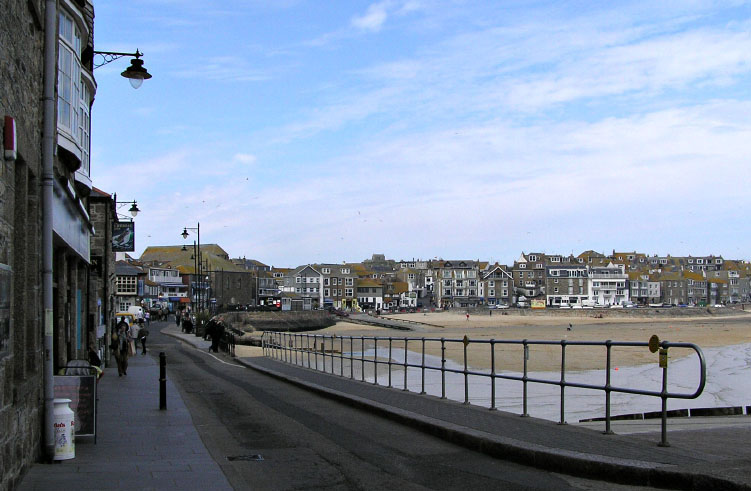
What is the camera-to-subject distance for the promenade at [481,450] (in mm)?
7230

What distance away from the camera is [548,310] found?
136625 millimetres

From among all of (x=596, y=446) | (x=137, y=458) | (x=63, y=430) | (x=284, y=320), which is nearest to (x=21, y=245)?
(x=63, y=430)

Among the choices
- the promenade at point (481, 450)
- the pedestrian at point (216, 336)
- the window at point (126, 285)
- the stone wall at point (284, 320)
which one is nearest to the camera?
the promenade at point (481, 450)

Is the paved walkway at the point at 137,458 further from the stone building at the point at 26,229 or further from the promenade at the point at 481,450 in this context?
the stone building at the point at 26,229

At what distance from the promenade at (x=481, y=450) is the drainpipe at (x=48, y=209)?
0.56m

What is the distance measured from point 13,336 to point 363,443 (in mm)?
4794

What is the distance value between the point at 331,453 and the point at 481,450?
1.86 metres

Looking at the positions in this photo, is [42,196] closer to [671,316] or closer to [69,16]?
[69,16]

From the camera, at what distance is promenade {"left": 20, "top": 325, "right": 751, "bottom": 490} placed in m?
7.23

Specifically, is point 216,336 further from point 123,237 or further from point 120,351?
point 120,351

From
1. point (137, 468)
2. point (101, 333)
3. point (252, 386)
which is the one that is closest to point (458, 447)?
point (137, 468)

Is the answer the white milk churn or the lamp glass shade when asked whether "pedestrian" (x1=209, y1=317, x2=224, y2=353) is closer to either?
the lamp glass shade

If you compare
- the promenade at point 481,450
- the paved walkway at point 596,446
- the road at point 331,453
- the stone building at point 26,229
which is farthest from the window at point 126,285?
the paved walkway at point 596,446

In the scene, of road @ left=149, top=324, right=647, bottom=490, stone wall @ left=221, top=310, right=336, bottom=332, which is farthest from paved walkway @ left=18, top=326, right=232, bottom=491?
stone wall @ left=221, top=310, right=336, bottom=332
